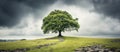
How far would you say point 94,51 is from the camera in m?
46.2

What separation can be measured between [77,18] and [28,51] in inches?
1926

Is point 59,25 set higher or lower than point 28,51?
higher

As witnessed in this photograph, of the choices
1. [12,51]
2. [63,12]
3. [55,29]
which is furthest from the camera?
[63,12]

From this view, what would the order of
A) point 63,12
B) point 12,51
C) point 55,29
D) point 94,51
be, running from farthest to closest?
point 63,12 → point 55,29 → point 12,51 → point 94,51

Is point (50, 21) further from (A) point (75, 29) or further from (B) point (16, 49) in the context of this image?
(B) point (16, 49)

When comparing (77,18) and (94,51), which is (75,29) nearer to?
(77,18)

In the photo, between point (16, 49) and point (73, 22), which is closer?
point (16, 49)

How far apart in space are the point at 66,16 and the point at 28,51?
4219 cm

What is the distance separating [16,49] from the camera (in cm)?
5541

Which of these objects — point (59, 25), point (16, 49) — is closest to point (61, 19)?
point (59, 25)

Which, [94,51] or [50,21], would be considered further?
[50,21]

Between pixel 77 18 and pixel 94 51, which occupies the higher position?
pixel 77 18

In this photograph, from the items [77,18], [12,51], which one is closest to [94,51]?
[12,51]

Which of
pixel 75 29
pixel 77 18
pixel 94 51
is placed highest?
pixel 77 18
